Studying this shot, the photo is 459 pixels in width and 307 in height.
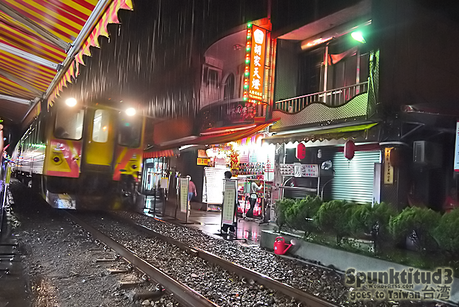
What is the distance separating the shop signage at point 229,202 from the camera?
31.1ft

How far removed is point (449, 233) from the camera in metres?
4.91

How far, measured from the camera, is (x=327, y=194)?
1173cm

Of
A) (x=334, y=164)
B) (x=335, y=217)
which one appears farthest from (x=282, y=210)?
(x=334, y=164)

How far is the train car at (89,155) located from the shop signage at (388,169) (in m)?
8.02

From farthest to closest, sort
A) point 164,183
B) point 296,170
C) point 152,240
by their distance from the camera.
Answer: point 164,183 → point 296,170 → point 152,240

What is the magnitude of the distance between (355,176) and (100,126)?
879cm

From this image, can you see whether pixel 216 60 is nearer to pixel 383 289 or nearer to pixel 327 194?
pixel 327 194

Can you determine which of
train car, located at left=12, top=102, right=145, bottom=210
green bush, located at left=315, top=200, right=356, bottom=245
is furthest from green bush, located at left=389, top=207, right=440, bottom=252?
train car, located at left=12, top=102, right=145, bottom=210

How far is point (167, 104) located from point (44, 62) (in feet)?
50.4

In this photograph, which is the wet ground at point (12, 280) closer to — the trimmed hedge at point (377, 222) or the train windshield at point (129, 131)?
the trimmed hedge at point (377, 222)

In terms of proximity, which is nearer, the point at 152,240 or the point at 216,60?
the point at 152,240

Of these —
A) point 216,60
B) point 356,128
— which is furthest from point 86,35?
point 216,60

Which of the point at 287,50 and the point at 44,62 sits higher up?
the point at 287,50

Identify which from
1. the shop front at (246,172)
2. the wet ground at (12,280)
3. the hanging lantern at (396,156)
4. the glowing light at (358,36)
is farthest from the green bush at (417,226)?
the glowing light at (358,36)
